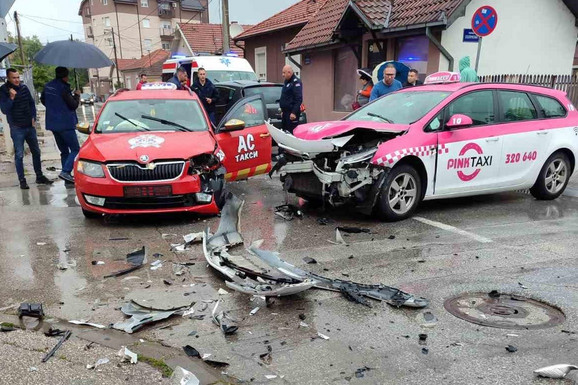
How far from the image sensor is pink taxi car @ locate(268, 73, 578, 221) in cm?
609

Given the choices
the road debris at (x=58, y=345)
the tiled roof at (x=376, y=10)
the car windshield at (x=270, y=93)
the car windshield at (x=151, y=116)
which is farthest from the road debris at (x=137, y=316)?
the tiled roof at (x=376, y=10)

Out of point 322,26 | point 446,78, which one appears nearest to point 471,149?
point 446,78

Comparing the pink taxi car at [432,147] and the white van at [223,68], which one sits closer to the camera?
the pink taxi car at [432,147]

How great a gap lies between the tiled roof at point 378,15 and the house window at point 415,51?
615 millimetres

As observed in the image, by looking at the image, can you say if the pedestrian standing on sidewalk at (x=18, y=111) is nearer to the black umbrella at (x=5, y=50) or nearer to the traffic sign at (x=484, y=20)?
the black umbrella at (x=5, y=50)

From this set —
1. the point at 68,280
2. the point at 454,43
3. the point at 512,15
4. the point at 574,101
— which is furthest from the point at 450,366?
the point at 512,15

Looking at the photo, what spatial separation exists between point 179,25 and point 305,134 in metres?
36.1

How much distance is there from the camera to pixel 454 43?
12.2m

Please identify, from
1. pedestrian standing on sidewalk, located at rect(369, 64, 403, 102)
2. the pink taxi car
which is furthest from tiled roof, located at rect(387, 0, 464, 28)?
the pink taxi car

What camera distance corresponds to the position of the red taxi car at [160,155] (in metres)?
5.99

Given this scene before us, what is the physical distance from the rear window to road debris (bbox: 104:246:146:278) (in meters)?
6.03

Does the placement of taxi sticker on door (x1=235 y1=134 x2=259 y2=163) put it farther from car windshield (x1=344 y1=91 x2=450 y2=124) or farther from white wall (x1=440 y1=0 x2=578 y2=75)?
white wall (x1=440 y1=0 x2=578 y2=75)

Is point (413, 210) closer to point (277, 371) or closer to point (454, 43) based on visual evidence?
point (277, 371)

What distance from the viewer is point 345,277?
4559 mm
